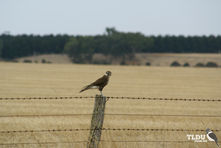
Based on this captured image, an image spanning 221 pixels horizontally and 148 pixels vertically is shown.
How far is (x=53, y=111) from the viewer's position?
40.3 feet

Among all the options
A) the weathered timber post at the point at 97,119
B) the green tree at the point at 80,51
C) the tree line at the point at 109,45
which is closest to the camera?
the weathered timber post at the point at 97,119

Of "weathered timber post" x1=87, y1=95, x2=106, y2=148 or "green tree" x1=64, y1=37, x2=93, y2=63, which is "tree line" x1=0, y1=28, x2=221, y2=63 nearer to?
"green tree" x1=64, y1=37, x2=93, y2=63

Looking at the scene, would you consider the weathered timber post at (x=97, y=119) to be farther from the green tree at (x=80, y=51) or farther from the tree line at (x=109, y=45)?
the green tree at (x=80, y=51)

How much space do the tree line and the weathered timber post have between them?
316 feet

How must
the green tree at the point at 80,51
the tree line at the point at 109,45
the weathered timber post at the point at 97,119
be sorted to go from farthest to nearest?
the tree line at the point at 109,45 → the green tree at the point at 80,51 → the weathered timber post at the point at 97,119

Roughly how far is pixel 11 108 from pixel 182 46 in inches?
4404

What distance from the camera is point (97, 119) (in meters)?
6.60

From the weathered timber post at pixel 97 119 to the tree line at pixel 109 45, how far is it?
316 feet

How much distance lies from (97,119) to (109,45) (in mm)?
98961

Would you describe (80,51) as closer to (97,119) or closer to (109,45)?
(109,45)

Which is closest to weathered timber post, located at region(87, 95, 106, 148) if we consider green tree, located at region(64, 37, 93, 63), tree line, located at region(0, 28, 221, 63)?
tree line, located at region(0, 28, 221, 63)

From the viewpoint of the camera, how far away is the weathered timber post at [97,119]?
257 inches

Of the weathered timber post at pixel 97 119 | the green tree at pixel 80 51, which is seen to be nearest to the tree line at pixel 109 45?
the green tree at pixel 80 51

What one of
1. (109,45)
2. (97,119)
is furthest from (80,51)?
(97,119)
